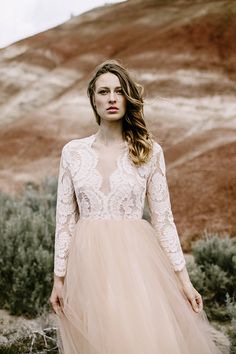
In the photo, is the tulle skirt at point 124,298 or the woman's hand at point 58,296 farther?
the woman's hand at point 58,296

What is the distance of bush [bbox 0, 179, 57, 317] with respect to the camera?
18.2 ft

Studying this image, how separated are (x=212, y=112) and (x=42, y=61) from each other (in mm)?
5454

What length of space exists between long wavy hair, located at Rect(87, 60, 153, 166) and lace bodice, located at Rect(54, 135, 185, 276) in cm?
5

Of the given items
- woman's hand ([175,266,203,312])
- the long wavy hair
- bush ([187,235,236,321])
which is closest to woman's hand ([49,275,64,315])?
woman's hand ([175,266,203,312])

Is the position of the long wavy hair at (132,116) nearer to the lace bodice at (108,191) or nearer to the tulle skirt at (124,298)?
the lace bodice at (108,191)

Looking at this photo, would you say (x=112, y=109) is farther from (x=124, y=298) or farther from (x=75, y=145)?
(x=124, y=298)

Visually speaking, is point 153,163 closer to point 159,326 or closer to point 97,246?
point 97,246

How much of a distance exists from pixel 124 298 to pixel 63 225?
0.54 metres

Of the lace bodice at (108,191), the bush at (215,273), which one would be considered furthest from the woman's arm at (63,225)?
the bush at (215,273)

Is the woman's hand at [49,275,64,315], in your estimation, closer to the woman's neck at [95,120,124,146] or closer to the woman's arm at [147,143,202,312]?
the woman's arm at [147,143,202,312]

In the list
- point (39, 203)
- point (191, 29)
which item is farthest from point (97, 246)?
point (191, 29)

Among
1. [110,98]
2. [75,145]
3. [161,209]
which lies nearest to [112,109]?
[110,98]

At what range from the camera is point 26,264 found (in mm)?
5711

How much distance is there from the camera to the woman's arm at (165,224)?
3123 millimetres
